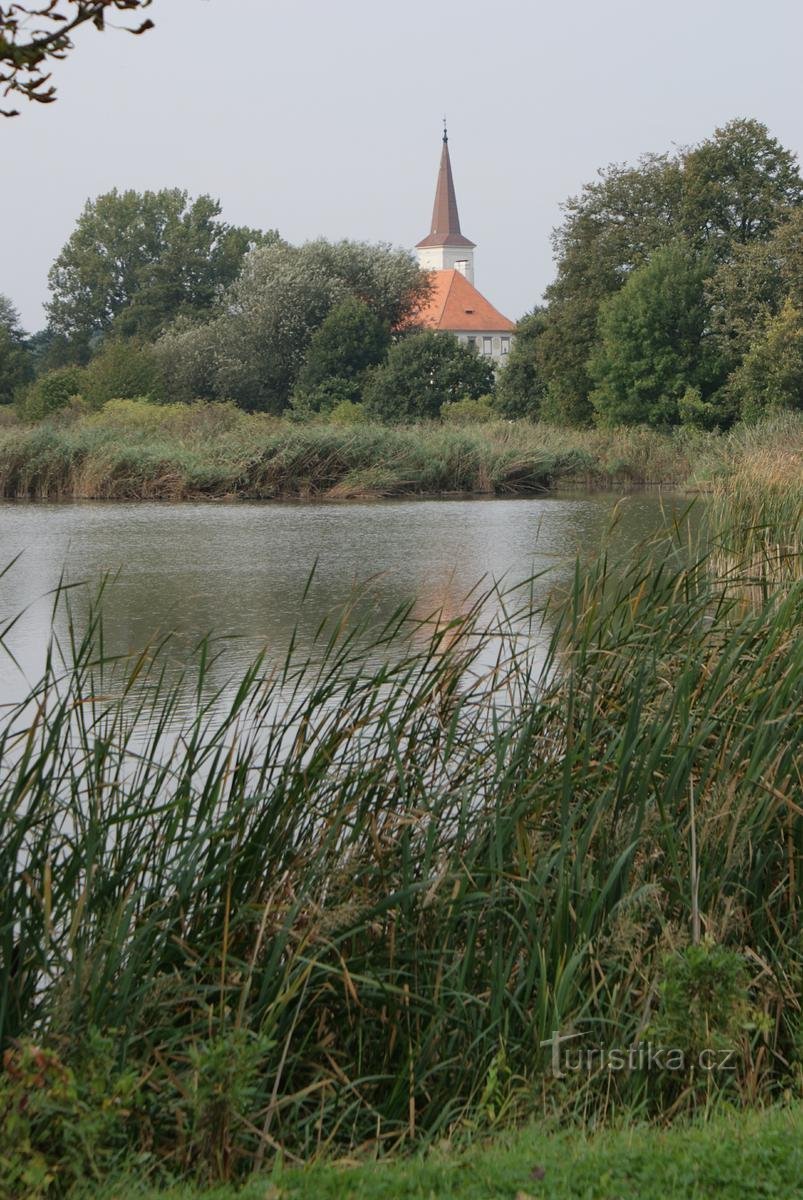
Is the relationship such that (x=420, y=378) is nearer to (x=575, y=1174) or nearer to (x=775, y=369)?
(x=775, y=369)

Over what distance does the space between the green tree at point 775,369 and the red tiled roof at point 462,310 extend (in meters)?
42.8

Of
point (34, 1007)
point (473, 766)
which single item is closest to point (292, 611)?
point (473, 766)

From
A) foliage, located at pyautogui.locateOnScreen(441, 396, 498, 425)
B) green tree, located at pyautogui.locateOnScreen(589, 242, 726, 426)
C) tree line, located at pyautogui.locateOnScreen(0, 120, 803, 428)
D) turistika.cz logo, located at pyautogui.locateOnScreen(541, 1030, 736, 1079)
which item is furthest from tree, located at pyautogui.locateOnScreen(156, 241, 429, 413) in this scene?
turistika.cz logo, located at pyautogui.locateOnScreen(541, 1030, 736, 1079)

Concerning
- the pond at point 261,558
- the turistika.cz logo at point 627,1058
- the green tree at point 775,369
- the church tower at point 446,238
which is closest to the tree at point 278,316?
the green tree at point 775,369

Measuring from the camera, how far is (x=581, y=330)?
37.7 m

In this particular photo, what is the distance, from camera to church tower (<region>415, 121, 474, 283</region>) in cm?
8869

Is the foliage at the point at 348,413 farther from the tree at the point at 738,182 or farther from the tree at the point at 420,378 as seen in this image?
the tree at the point at 738,182

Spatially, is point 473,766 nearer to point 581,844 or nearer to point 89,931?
point 581,844

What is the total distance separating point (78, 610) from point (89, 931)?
7378 millimetres

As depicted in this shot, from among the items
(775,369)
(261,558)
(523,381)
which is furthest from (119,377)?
(261,558)

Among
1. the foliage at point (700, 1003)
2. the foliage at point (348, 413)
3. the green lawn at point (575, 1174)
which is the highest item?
the foliage at point (348, 413)

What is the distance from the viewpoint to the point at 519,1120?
2.49 meters

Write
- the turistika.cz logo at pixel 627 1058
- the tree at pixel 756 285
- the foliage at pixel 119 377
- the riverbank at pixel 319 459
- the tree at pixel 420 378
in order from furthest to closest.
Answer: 1. the tree at pixel 420 378
2. the foliage at pixel 119 377
3. the tree at pixel 756 285
4. the riverbank at pixel 319 459
5. the turistika.cz logo at pixel 627 1058

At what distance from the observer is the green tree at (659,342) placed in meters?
33.6
